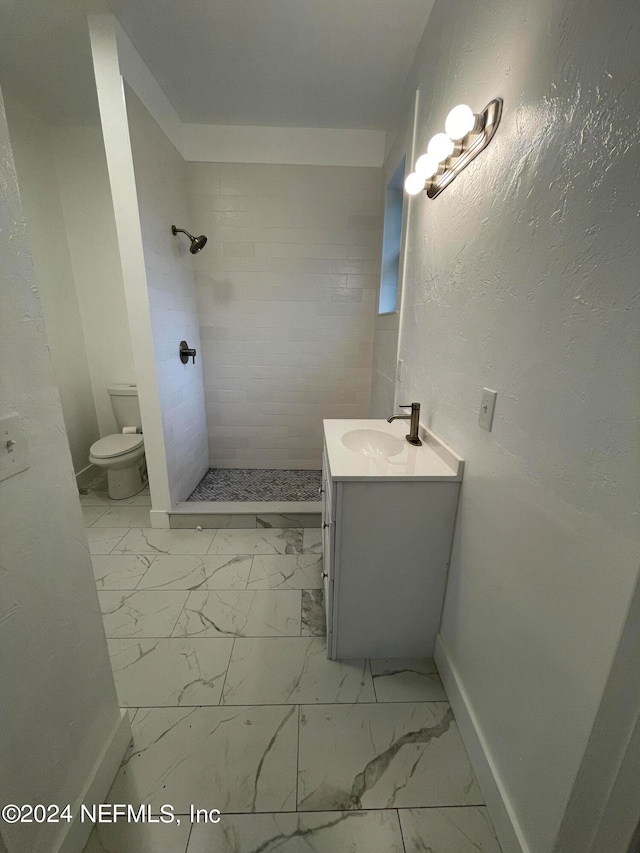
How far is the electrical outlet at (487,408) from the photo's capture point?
920 millimetres

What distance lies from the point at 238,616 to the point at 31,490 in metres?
1.13

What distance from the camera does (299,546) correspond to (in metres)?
2.02

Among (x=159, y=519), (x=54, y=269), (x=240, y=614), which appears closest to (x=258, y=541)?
(x=240, y=614)

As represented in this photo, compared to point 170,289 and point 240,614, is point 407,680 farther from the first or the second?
point 170,289

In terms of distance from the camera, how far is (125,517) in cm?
226

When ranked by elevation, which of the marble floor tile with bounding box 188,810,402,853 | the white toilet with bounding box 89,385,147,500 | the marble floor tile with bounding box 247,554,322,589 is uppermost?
the white toilet with bounding box 89,385,147,500

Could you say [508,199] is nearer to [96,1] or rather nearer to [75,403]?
[96,1]

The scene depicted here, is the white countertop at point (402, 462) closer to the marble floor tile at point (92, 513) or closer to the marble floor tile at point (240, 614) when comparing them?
the marble floor tile at point (240, 614)

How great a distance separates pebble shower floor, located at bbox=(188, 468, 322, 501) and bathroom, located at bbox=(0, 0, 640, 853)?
0.10 m

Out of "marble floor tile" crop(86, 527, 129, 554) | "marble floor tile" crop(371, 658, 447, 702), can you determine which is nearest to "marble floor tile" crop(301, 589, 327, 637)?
"marble floor tile" crop(371, 658, 447, 702)

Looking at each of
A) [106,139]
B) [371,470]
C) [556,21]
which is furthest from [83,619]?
[106,139]

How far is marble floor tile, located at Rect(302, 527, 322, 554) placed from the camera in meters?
1.98

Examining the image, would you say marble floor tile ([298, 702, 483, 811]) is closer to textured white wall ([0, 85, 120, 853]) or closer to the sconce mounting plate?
textured white wall ([0, 85, 120, 853])

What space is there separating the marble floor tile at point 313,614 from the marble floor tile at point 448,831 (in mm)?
615
